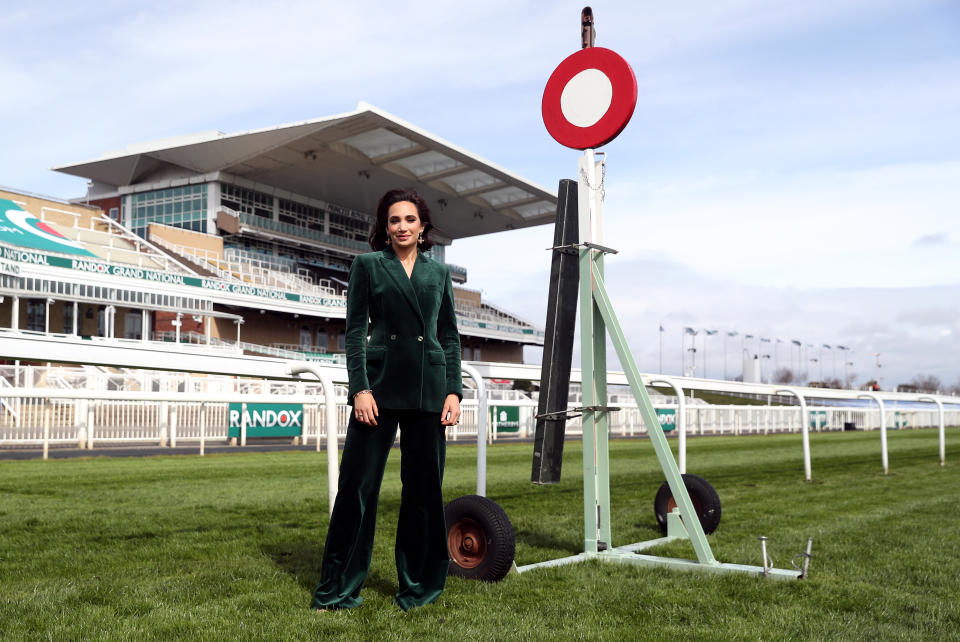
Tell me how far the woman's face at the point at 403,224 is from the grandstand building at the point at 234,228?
33611mm

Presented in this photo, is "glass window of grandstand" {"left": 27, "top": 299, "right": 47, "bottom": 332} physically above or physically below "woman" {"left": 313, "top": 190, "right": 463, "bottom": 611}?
A: above

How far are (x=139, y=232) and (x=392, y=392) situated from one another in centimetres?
5150

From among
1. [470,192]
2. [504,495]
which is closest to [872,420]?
[470,192]

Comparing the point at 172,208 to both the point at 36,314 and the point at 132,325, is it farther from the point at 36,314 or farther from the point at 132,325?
the point at 36,314

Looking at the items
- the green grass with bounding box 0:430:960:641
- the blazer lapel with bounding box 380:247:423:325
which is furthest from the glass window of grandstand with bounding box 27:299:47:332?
the blazer lapel with bounding box 380:247:423:325

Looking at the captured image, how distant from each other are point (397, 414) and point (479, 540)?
925 mm

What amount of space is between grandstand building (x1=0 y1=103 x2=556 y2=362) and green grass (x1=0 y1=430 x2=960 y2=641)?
30.6 meters

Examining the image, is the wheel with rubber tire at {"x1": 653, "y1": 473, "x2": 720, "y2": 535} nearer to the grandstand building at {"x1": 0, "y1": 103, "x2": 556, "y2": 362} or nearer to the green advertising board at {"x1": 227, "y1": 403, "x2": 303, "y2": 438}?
the green advertising board at {"x1": 227, "y1": 403, "x2": 303, "y2": 438}

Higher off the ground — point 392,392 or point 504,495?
point 392,392

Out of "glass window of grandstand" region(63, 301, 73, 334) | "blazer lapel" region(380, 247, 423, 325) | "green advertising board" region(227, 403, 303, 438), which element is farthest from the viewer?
"glass window of grandstand" region(63, 301, 73, 334)

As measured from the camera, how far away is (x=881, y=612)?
3439 mm

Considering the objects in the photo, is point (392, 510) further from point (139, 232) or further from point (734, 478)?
point (139, 232)

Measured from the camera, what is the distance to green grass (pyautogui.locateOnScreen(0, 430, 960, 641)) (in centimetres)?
316

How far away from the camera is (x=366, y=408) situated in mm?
3354
